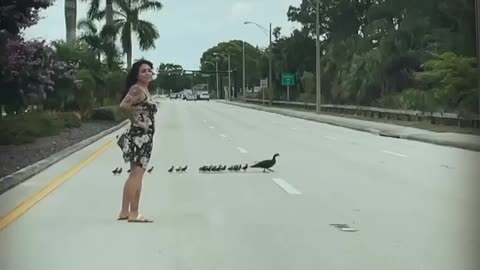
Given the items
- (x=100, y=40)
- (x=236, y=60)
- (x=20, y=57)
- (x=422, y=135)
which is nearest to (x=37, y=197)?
(x=20, y=57)

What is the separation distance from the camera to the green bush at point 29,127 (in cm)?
2286

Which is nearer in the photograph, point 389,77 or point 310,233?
point 310,233

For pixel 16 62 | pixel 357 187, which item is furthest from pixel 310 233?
pixel 16 62

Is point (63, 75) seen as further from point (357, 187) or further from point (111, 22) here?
point (357, 187)

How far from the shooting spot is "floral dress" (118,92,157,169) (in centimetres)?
984

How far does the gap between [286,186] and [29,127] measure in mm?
13264

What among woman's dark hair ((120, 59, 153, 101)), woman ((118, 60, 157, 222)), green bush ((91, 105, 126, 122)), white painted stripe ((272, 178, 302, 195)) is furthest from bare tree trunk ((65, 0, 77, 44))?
woman ((118, 60, 157, 222))

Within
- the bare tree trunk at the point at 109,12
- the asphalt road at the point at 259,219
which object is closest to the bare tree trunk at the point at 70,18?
the bare tree trunk at the point at 109,12

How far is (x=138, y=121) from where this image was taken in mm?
9789

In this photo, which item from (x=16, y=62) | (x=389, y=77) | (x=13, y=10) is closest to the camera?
(x=13, y=10)

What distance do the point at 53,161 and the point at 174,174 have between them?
3984 mm

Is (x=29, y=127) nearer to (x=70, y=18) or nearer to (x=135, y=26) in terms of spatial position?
(x=70, y=18)

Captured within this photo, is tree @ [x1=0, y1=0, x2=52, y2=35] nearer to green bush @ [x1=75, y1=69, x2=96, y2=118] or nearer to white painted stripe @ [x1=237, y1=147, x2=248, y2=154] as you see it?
white painted stripe @ [x1=237, y1=147, x2=248, y2=154]

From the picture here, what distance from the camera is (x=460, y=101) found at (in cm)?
3186
